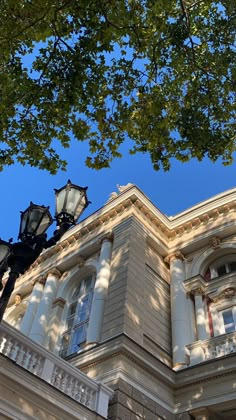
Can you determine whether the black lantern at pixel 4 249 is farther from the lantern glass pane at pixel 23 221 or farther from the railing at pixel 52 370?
the railing at pixel 52 370

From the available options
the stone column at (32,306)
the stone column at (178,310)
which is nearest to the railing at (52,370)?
the stone column at (178,310)

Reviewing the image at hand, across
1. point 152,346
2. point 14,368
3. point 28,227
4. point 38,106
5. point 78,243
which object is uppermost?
point 78,243

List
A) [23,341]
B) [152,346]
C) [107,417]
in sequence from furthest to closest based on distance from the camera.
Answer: [152,346] → [107,417] → [23,341]

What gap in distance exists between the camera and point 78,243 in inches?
765

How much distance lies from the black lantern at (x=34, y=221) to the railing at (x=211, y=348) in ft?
24.9

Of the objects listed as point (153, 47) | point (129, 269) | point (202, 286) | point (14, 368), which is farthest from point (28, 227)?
point (202, 286)

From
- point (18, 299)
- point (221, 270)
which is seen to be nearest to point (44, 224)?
point (221, 270)

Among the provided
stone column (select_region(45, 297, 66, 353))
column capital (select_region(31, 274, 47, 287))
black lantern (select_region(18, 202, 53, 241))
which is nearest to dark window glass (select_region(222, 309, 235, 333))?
stone column (select_region(45, 297, 66, 353))

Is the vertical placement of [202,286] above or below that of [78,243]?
below

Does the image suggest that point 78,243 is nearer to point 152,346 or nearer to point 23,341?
point 152,346

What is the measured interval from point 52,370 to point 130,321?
375 centimetres

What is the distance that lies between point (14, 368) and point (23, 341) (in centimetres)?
87

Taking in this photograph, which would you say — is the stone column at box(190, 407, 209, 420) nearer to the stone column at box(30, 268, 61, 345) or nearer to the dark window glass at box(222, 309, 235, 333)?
the dark window glass at box(222, 309, 235, 333)

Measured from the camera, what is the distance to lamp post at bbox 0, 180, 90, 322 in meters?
6.55
